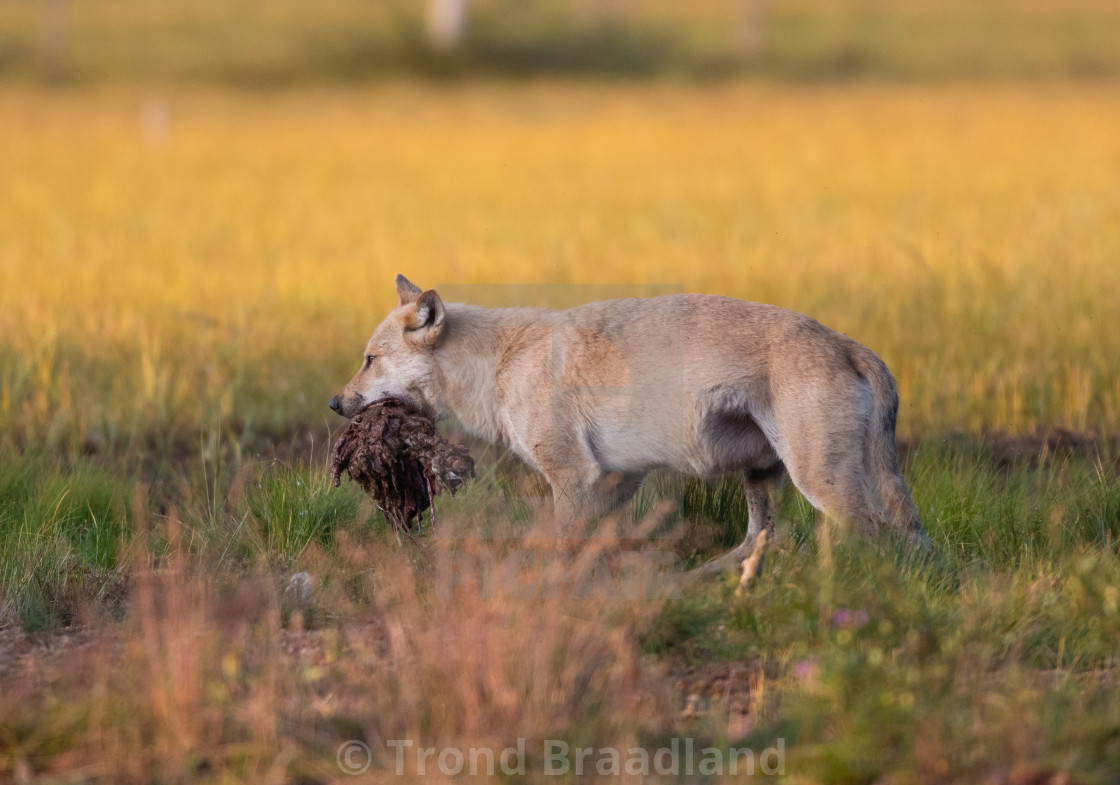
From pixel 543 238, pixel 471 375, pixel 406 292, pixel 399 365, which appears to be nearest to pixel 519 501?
pixel 471 375

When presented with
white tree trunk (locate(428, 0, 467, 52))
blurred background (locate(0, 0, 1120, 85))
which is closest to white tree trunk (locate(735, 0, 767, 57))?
blurred background (locate(0, 0, 1120, 85))

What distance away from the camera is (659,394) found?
5.39 m

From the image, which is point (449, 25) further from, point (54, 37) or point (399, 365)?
point (399, 365)

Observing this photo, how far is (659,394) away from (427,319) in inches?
45.7

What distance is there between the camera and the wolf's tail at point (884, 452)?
5059 millimetres

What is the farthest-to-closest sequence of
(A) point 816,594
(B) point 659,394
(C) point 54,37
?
(C) point 54,37
(B) point 659,394
(A) point 816,594

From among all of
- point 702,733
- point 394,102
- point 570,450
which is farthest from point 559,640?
point 394,102

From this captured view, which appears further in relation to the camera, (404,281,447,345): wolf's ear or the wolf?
(404,281,447,345): wolf's ear

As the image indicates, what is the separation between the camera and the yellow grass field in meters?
8.81

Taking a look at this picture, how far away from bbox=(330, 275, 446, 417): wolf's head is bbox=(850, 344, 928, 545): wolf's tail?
6.31 feet

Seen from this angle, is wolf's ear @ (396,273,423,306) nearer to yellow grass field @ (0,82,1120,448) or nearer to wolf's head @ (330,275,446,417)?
wolf's head @ (330,275,446,417)

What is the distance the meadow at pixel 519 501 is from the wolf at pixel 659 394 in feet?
0.91

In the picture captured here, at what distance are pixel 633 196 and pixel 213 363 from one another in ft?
31.7

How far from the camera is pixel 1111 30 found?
54.2 m
